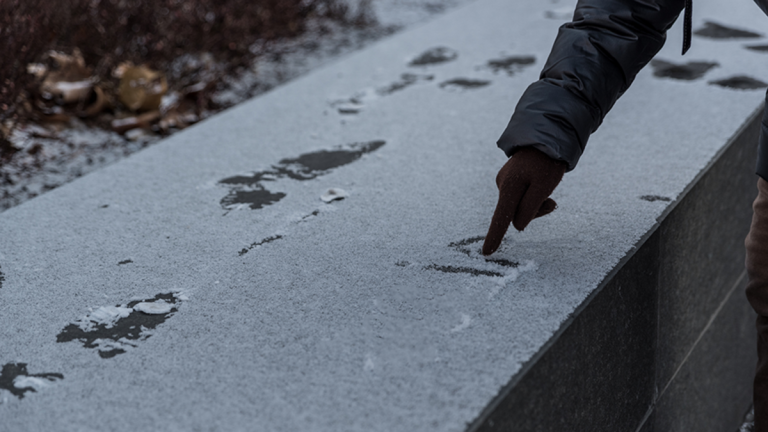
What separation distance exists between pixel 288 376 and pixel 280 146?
1.15 meters

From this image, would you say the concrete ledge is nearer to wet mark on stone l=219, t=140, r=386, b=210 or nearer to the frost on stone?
the frost on stone

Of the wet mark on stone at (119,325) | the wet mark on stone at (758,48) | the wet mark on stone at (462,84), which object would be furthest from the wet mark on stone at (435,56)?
the wet mark on stone at (119,325)

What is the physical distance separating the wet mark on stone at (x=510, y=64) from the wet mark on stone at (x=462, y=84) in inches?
5.9

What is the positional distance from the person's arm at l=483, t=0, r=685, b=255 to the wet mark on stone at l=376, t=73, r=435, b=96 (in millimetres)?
1282

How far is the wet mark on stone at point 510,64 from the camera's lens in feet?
8.98

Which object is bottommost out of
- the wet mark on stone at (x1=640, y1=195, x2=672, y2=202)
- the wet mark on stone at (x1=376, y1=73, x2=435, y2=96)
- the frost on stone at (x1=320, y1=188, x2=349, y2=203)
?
the wet mark on stone at (x1=376, y1=73, x2=435, y2=96)

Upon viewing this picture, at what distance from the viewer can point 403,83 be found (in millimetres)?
2648

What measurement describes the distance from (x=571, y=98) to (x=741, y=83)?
4.70 feet

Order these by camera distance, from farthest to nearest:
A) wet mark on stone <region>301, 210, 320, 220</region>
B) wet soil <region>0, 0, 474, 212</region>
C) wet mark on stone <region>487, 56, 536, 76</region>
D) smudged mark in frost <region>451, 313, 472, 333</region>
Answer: wet mark on stone <region>487, 56, 536, 76</region> → wet soil <region>0, 0, 474, 212</region> → wet mark on stone <region>301, 210, 320, 220</region> → smudged mark in frost <region>451, 313, 472, 333</region>

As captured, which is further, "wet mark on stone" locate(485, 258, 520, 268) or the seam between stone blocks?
the seam between stone blocks

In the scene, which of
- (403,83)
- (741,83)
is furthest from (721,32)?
(403,83)

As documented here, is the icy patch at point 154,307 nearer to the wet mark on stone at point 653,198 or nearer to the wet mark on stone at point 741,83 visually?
the wet mark on stone at point 653,198

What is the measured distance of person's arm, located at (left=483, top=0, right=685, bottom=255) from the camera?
127cm

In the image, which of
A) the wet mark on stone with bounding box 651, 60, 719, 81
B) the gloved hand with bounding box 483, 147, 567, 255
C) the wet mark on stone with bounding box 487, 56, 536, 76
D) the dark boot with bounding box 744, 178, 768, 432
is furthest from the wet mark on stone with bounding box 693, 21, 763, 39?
the gloved hand with bounding box 483, 147, 567, 255
